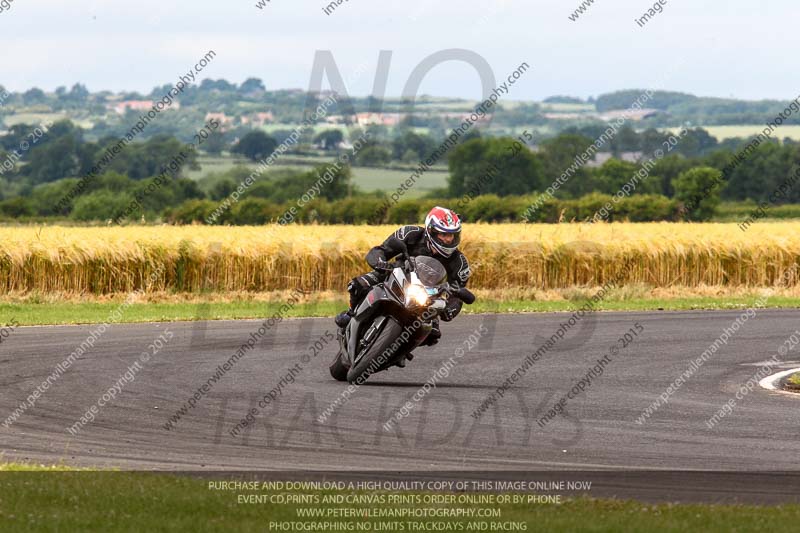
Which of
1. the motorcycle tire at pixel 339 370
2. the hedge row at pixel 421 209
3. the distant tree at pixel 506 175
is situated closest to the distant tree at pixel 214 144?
the distant tree at pixel 506 175

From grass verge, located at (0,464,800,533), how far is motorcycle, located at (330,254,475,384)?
5829mm

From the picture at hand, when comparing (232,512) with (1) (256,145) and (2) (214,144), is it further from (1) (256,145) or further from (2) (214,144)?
(2) (214,144)

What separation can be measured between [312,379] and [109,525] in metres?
8.64

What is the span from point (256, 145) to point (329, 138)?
8.87 m

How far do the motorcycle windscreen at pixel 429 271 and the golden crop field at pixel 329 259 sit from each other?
1733 centimetres

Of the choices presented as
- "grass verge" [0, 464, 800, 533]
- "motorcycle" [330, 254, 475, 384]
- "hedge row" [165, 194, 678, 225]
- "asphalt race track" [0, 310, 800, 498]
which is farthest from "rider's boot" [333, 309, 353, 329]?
"hedge row" [165, 194, 678, 225]

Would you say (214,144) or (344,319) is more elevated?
(344,319)

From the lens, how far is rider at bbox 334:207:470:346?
15312 mm

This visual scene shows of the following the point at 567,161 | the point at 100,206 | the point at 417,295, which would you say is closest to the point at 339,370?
the point at 417,295

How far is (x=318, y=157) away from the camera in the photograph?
136125 millimetres

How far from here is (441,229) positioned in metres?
15.3

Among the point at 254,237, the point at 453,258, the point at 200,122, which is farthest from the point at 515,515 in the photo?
the point at 200,122

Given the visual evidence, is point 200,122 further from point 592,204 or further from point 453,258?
point 453,258

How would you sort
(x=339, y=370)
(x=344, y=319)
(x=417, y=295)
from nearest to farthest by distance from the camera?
(x=417, y=295)
(x=344, y=319)
(x=339, y=370)
